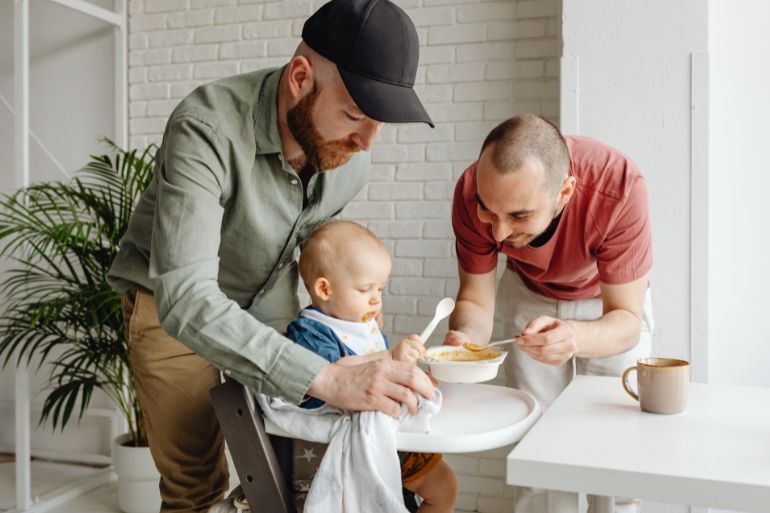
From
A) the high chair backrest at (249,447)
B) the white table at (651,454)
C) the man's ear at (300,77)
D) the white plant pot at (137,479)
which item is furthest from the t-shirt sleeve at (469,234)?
the white plant pot at (137,479)

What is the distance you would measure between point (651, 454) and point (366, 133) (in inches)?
35.7

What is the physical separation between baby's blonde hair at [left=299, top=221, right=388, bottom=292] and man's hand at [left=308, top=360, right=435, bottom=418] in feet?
1.28

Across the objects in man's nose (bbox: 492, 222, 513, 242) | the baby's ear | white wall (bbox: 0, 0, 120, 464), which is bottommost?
the baby's ear

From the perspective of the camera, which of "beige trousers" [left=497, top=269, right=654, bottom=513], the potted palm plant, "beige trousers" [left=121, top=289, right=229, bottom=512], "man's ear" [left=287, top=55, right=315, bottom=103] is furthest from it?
the potted palm plant

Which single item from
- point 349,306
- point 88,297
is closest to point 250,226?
point 349,306

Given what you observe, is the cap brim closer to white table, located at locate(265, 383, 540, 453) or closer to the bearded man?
the bearded man

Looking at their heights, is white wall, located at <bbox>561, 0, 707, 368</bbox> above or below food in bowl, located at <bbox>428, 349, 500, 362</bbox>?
above

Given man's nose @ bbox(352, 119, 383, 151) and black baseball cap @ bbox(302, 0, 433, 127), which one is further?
man's nose @ bbox(352, 119, 383, 151)

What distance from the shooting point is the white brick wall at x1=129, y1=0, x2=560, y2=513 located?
10.6 ft

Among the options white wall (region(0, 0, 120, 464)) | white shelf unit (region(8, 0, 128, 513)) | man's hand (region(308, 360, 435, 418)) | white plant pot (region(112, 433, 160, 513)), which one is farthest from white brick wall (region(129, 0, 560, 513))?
man's hand (region(308, 360, 435, 418))

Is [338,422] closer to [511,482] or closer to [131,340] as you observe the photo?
[511,482]

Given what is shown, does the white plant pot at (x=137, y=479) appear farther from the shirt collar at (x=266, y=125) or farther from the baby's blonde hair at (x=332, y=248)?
the shirt collar at (x=266, y=125)

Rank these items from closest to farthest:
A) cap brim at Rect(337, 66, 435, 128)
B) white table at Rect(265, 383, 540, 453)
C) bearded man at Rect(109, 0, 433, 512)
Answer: white table at Rect(265, 383, 540, 453) < bearded man at Rect(109, 0, 433, 512) < cap brim at Rect(337, 66, 435, 128)

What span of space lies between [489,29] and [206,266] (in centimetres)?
220
